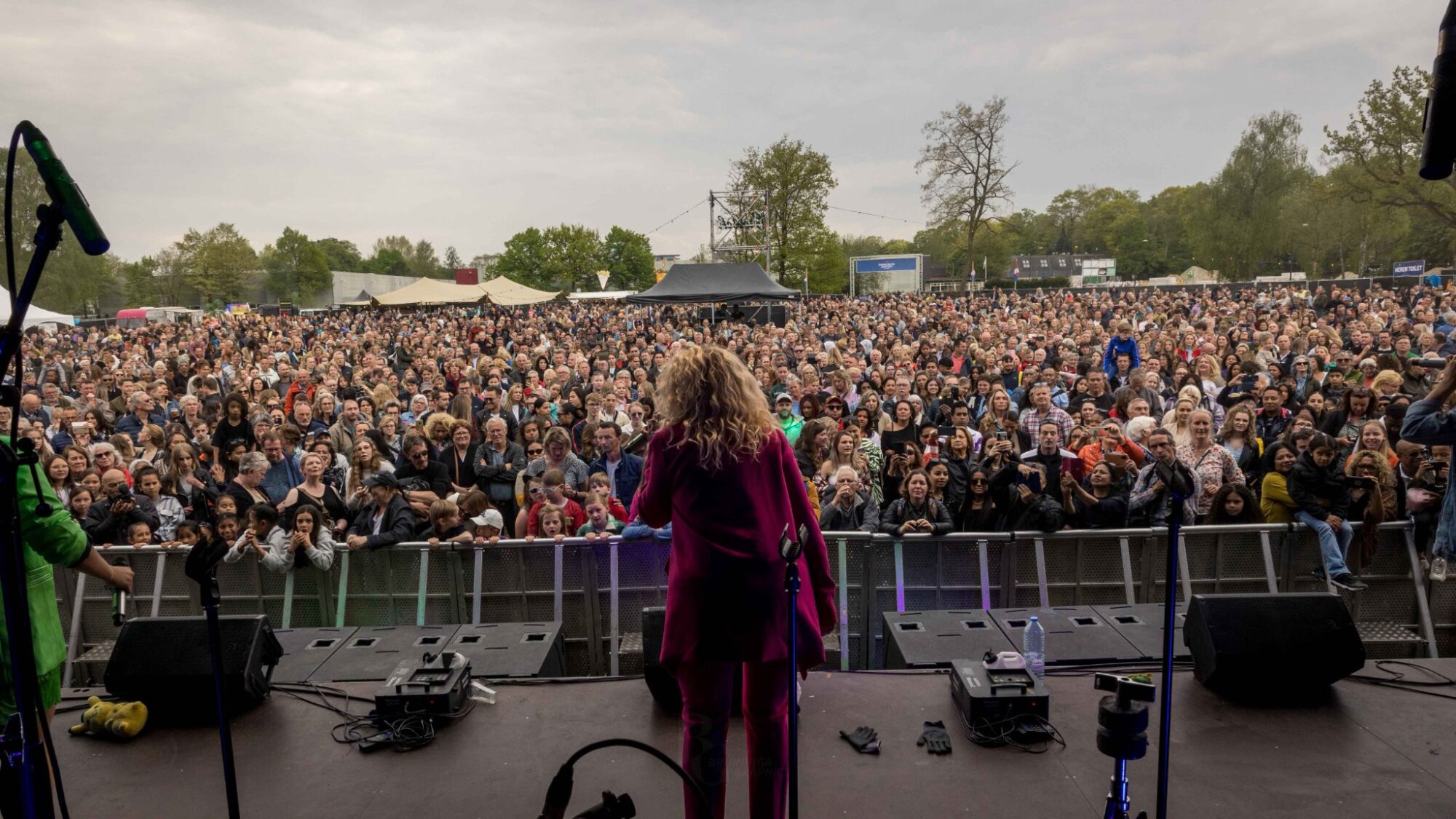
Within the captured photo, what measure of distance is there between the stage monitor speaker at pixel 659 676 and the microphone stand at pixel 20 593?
2.00m

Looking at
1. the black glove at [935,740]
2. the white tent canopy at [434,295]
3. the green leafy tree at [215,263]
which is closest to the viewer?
the black glove at [935,740]

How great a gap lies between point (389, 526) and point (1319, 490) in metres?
5.50

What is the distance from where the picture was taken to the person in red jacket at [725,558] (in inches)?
93.0

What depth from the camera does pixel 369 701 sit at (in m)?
3.75

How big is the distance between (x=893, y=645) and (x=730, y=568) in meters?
2.15

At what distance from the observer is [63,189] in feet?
6.10

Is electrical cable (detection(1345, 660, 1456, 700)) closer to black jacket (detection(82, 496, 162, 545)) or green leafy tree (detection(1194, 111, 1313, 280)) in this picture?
black jacket (detection(82, 496, 162, 545))

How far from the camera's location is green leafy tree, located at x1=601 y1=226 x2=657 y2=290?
82.6m

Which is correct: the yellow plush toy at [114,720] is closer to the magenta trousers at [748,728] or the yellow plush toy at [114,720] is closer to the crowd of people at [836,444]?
the crowd of people at [836,444]

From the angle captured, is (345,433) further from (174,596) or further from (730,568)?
(730,568)

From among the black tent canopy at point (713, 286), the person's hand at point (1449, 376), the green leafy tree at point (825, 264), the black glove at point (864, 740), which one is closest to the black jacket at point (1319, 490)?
the person's hand at point (1449, 376)

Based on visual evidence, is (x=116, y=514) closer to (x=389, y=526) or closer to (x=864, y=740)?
(x=389, y=526)

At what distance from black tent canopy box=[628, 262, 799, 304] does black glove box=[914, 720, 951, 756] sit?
16177 millimetres

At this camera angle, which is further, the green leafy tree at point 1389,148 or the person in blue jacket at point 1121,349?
the green leafy tree at point 1389,148
